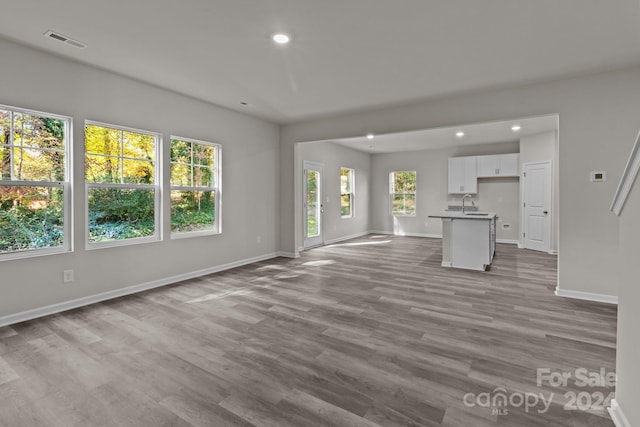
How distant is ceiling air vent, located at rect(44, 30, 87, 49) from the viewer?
9.60 ft

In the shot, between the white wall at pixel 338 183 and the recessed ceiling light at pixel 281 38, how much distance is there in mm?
3778

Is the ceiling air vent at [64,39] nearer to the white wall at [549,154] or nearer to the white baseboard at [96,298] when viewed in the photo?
the white baseboard at [96,298]

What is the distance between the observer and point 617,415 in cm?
171

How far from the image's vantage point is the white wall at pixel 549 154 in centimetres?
693

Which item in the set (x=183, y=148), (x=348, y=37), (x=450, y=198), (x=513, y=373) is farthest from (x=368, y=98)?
(x=450, y=198)

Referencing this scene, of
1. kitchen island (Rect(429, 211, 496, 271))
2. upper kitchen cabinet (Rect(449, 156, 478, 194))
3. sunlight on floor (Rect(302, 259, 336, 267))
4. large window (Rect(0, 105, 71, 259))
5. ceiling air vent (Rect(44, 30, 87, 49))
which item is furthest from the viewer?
upper kitchen cabinet (Rect(449, 156, 478, 194))

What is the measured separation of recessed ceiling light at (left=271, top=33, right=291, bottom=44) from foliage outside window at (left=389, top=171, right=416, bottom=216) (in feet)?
24.8

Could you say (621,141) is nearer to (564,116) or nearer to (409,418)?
(564,116)

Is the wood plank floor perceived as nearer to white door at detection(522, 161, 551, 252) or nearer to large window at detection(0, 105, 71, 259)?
large window at detection(0, 105, 71, 259)

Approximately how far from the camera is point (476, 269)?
543 cm

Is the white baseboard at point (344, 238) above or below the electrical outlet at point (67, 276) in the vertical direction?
below

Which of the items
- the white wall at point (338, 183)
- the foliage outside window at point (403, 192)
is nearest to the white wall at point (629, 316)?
the white wall at point (338, 183)

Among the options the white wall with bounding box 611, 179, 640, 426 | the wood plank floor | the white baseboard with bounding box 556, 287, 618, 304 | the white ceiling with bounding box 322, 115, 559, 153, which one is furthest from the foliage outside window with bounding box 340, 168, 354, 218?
the white wall with bounding box 611, 179, 640, 426

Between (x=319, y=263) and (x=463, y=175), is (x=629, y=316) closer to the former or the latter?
(x=319, y=263)
